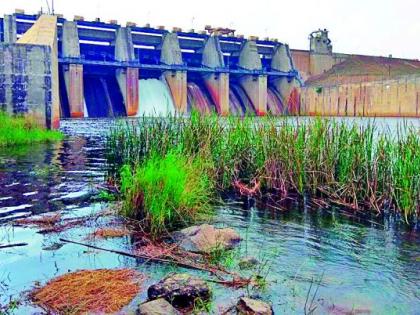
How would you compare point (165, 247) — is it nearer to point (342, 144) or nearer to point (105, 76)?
point (342, 144)

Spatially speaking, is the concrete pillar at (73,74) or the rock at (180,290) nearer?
the rock at (180,290)

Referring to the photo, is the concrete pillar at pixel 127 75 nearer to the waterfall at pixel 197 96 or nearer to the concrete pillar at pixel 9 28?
the waterfall at pixel 197 96

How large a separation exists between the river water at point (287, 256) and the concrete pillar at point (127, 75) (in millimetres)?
25754

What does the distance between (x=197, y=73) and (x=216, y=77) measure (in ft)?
11.9

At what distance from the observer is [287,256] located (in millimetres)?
5250

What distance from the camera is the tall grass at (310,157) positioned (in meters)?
7.14

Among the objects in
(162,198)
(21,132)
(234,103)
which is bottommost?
(162,198)

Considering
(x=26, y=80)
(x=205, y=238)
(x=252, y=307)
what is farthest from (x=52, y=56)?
(x=252, y=307)

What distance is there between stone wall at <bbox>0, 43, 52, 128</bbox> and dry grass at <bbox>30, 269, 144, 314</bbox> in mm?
14407

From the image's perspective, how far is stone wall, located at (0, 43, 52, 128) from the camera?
1723cm

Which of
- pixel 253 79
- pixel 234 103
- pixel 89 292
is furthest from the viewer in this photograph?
pixel 234 103

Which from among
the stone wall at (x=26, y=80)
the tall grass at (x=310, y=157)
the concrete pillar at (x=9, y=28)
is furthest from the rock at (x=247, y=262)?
the concrete pillar at (x=9, y=28)

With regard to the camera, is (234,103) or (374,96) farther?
(234,103)

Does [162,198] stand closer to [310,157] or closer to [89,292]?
[89,292]
